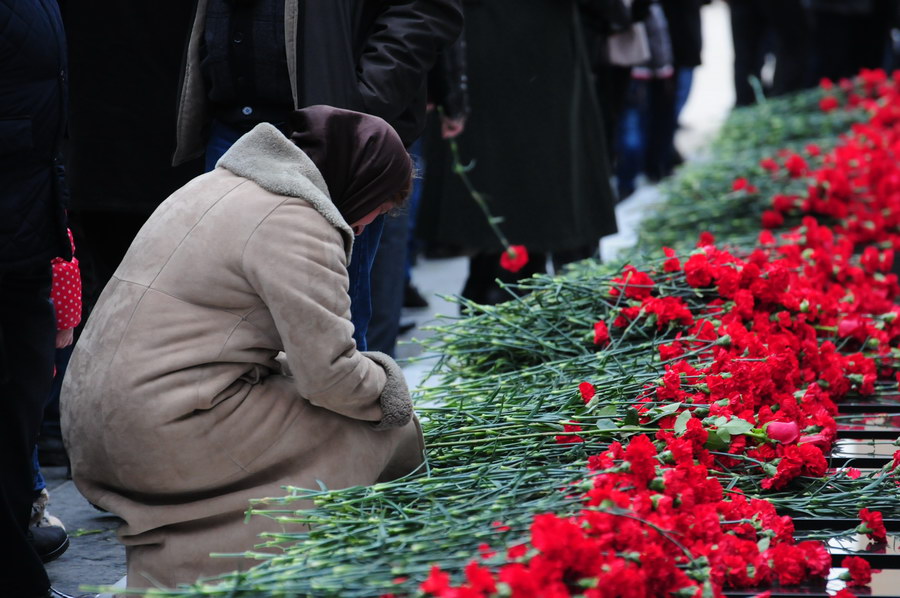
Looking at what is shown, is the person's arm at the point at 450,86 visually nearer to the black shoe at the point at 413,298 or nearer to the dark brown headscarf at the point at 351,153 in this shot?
the black shoe at the point at 413,298

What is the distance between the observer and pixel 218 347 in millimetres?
2449

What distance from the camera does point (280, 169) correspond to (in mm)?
2490

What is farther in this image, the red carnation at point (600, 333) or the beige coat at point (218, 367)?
the red carnation at point (600, 333)

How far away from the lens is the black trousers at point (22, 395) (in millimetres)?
2711

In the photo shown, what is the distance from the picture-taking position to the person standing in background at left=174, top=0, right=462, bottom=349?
123 inches

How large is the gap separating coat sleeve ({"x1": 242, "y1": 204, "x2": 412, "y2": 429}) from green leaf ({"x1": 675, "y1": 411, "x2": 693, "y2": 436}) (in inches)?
27.2

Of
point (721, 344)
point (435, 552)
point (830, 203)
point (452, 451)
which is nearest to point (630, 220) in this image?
point (830, 203)

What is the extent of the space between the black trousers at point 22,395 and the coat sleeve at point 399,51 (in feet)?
3.08

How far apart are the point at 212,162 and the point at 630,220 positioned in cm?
472

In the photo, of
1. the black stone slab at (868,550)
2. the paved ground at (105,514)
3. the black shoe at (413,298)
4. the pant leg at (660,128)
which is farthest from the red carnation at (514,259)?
the pant leg at (660,128)

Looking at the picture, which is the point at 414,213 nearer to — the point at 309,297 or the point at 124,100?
the point at 124,100

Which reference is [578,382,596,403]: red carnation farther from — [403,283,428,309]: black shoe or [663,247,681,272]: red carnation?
[403,283,428,309]: black shoe

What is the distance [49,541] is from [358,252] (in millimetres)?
1025

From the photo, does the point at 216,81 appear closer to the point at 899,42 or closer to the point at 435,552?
the point at 435,552
